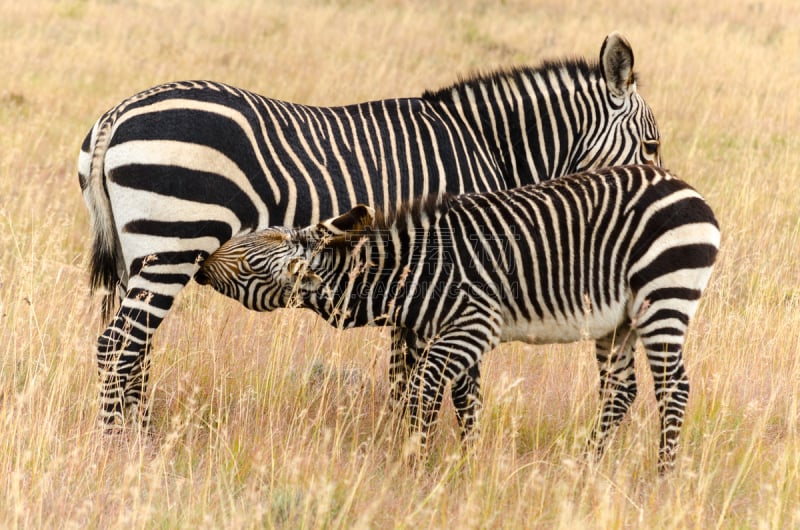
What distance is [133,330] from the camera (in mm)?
5320

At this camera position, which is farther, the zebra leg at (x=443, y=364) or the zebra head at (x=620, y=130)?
the zebra head at (x=620, y=130)

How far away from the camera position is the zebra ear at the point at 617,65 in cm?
641

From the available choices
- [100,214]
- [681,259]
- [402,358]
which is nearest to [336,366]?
[402,358]

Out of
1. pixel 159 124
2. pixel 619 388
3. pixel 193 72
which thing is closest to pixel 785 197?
pixel 619 388

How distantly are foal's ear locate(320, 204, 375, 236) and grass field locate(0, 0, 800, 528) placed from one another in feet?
3.22

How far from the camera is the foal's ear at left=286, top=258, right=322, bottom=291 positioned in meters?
5.18

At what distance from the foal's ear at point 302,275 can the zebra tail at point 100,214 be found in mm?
1220

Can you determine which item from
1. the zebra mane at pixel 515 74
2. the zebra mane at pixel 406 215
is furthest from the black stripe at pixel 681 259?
the zebra mane at pixel 515 74

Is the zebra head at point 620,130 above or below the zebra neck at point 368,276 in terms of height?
above

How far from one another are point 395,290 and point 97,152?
6.70ft

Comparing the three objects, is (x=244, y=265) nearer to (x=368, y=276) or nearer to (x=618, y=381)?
(x=368, y=276)

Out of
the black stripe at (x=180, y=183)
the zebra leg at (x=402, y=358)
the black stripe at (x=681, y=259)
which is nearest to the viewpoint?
the black stripe at (x=681, y=259)

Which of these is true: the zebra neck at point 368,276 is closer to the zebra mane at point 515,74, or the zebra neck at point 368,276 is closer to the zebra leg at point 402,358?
the zebra leg at point 402,358

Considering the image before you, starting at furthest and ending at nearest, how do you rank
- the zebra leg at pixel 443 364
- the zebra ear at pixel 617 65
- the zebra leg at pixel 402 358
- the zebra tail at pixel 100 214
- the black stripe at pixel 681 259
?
1. the zebra ear at pixel 617 65
2. the zebra leg at pixel 402 358
3. the zebra tail at pixel 100 214
4. the black stripe at pixel 681 259
5. the zebra leg at pixel 443 364
